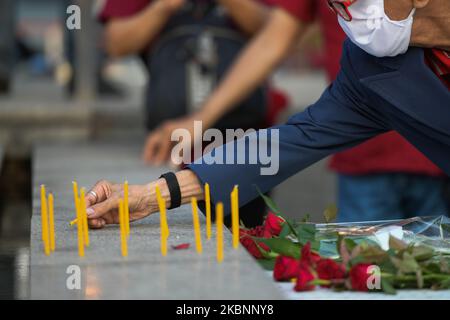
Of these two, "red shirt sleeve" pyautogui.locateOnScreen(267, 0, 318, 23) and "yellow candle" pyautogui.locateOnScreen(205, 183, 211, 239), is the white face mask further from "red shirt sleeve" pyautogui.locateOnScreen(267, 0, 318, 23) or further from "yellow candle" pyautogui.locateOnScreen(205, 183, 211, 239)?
"red shirt sleeve" pyautogui.locateOnScreen(267, 0, 318, 23)

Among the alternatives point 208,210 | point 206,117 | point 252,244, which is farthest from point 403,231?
point 206,117

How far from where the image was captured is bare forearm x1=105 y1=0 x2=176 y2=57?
4883mm

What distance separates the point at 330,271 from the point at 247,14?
8.10 ft

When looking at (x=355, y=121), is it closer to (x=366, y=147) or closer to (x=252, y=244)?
(x=252, y=244)

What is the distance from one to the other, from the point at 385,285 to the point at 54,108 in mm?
4573

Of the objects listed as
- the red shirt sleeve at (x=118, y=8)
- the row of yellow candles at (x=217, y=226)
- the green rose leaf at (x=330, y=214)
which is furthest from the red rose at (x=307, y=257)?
the red shirt sleeve at (x=118, y=8)

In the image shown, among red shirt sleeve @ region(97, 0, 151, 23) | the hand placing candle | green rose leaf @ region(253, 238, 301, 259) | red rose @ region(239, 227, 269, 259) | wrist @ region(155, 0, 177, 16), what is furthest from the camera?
red shirt sleeve @ region(97, 0, 151, 23)

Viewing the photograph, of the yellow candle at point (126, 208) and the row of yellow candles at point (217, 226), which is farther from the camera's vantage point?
the yellow candle at point (126, 208)

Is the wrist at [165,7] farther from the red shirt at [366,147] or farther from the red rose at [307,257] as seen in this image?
the red rose at [307,257]

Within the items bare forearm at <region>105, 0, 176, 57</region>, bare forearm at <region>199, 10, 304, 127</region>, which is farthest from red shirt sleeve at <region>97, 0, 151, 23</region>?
bare forearm at <region>199, 10, 304, 127</region>

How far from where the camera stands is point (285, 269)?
2.70 metres

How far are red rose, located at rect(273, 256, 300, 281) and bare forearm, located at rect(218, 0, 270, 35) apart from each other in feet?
7.49

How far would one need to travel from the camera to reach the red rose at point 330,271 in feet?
8.75
